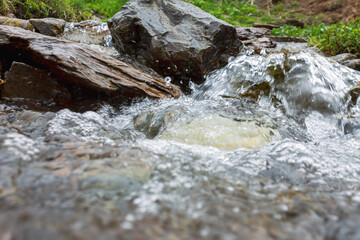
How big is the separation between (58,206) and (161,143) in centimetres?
128

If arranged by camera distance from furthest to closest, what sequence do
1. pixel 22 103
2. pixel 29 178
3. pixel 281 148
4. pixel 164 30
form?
1. pixel 164 30
2. pixel 22 103
3. pixel 281 148
4. pixel 29 178

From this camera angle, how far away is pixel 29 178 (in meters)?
1.23

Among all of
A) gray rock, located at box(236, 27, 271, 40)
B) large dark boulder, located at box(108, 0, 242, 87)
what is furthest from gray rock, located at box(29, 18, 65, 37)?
gray rock, located at box(236, 27, 271, 40)

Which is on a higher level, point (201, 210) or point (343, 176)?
point (343, 176)

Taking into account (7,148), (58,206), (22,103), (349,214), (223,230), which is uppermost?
(349,214)

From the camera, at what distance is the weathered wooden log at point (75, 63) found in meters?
3.13

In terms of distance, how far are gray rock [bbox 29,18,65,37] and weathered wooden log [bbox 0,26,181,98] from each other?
2590 millimetres

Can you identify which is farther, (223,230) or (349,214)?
(349,214)

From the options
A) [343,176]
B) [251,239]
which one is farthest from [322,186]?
[251,239]

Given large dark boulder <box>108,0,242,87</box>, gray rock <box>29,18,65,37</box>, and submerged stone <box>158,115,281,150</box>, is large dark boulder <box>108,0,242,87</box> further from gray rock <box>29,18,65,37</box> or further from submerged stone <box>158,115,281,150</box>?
gray rock <box>29,18,65,37</box>

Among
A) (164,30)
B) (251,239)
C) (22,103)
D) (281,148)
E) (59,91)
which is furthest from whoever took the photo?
(164,30)

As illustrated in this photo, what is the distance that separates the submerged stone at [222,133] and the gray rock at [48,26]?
4.92 meters

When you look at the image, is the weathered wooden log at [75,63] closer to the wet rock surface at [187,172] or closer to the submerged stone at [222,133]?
the wet rock surface at [187,172]

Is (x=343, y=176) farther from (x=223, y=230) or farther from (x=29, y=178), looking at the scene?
(x=29, y=178)
